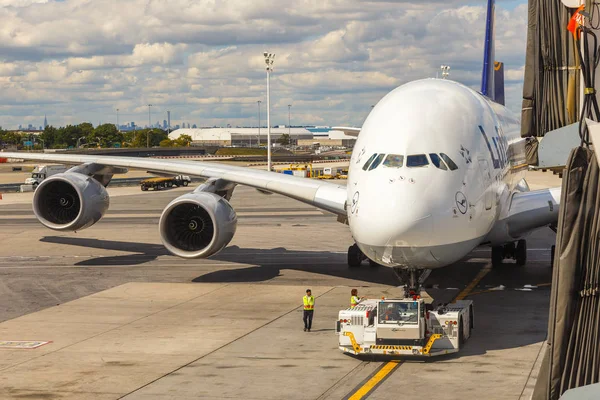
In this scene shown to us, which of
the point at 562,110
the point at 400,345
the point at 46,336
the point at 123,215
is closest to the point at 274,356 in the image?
the point at 400,345

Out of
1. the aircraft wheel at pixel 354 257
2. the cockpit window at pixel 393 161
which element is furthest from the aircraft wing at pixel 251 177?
the cockpit window at pixel 393 161

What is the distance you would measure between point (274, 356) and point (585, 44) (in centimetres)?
1004

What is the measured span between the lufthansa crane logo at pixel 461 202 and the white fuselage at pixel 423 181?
2cm

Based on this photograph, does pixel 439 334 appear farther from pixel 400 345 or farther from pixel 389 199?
pixel 389 199

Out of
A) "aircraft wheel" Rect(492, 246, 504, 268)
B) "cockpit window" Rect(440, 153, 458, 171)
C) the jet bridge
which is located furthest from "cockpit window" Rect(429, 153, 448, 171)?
"aircraft wheel" Rect(492, 246, 504, 268)

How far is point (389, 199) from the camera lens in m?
17.6

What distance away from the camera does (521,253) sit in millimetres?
29047

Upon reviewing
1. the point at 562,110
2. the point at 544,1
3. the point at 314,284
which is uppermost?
the point at 544,1

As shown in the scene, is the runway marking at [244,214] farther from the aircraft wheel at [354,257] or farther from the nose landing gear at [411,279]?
the nose landing gear at [411,279]

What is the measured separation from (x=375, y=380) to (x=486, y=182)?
6.17 metres

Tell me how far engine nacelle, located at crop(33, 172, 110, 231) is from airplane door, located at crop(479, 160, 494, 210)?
14.9 metres

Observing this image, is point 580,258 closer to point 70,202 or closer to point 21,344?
point 21,344

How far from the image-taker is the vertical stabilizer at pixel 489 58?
34.1 metres

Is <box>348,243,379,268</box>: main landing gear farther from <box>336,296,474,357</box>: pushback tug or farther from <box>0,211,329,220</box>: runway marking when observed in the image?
<box>0,211,329,220</box>: runway marking
